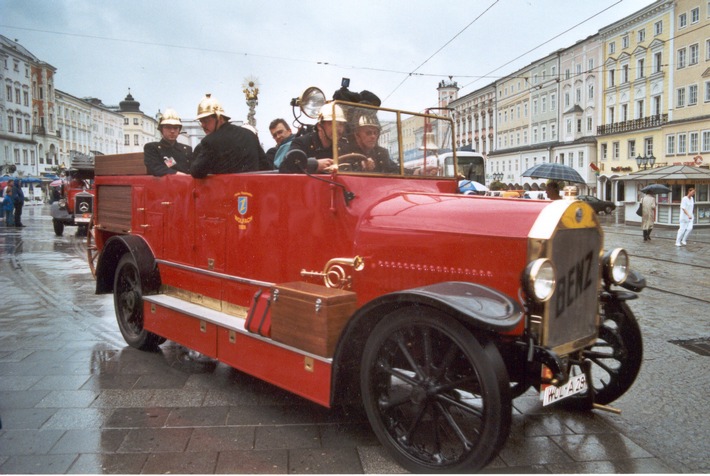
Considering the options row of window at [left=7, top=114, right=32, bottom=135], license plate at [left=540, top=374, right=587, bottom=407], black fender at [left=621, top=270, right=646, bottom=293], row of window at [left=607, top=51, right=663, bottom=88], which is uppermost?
row of window at [left=607, top=51, right=663, bottom=88]

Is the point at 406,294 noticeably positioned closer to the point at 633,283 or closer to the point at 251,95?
the point at 633,283

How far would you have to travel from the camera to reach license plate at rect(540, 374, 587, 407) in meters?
3.28

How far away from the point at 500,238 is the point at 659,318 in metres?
5.46

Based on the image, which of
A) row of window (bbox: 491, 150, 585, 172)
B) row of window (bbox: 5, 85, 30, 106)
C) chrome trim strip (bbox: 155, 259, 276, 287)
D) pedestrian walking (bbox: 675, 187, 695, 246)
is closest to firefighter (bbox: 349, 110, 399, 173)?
chrome trim strip (bbox: 155, 259, 276, 287)

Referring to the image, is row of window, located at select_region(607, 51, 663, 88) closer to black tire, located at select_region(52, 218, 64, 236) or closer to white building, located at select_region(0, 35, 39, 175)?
black tire, located at select_region(52, 218, 64, 236)

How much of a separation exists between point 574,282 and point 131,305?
4501 millimetres

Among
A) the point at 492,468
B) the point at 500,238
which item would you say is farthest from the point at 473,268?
the point at 492,468

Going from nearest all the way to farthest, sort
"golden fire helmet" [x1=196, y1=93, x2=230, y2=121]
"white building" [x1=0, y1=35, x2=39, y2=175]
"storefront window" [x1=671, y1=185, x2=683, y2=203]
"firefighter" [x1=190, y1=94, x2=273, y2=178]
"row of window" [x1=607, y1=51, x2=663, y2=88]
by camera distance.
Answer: "firefighter" [x1=190, y1=94, x2=273, y2=178], "golden fire helmet" [x1=196, y1=93, x2=230, y2=121], "storefront window" [x1=671, y1=185, x2=683, y2=203], "row of window" [x1=607, y1=51, x2=663, y2=88], "white building" [x1=0, y1=35, x2=39, y2=175]

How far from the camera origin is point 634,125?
163ft

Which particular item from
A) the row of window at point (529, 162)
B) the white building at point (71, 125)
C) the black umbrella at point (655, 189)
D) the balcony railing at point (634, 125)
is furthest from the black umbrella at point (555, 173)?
the white building at point (71, 125)

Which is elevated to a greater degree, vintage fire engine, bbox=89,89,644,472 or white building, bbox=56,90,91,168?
white building, bbox=56,90,91,168

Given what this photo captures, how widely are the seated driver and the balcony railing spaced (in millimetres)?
47949

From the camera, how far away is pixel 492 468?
344cm

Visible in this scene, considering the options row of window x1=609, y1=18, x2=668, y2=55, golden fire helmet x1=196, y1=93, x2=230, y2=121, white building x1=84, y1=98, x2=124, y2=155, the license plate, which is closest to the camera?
the license plate
